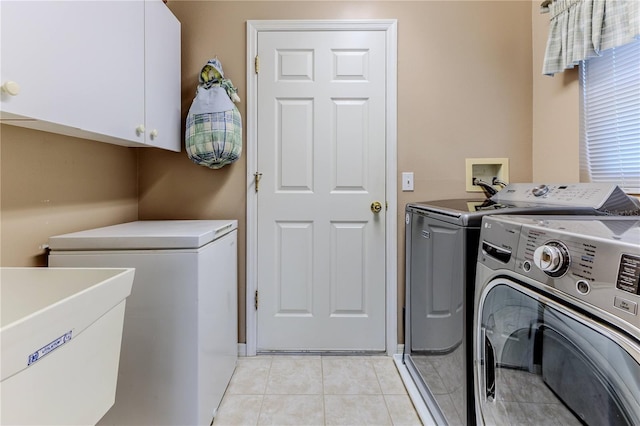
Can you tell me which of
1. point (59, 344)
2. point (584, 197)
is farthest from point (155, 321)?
point (584, 197)

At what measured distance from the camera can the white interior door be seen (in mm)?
2029

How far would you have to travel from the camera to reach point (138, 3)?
145 cm

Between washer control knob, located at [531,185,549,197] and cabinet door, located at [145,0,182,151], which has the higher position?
cabinet door, located at [145,0,182,151]

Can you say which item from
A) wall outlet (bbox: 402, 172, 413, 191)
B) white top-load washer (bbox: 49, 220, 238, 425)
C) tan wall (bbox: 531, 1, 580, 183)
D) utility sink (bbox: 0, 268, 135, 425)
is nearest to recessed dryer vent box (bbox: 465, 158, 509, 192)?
tan wall (bbox: 531, 1, 580, 183)

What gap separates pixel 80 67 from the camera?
1.10 m

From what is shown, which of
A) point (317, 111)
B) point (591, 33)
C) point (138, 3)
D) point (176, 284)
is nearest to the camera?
point (176, 284)

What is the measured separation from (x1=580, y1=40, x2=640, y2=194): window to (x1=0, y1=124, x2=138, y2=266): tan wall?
2.59 metres

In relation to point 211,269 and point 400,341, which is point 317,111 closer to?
point 211,269

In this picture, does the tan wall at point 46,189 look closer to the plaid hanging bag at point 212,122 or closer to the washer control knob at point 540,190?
the plaid hanging bag at point 212,122

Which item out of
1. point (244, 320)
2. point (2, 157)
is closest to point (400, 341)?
point (244, 320)

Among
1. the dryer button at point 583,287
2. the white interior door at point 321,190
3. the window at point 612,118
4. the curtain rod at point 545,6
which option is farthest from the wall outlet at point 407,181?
the dryer button at point 583,287

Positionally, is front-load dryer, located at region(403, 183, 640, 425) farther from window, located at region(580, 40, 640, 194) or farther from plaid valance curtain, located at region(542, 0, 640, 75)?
plaid valance curtain, located at region(542, 0, 640, 75)

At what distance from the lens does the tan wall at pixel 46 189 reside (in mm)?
1141

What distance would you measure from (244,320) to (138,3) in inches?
71.2
